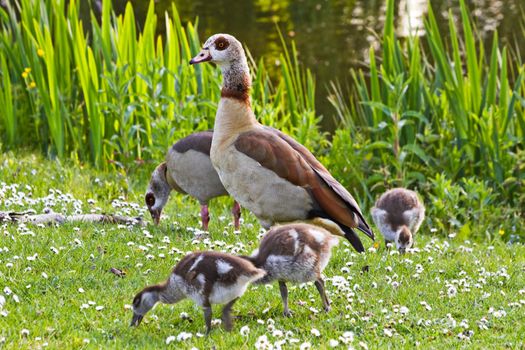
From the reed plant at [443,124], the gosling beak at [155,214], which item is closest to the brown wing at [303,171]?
the gosling beak at [155,214]

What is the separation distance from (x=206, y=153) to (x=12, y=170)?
3.09 m

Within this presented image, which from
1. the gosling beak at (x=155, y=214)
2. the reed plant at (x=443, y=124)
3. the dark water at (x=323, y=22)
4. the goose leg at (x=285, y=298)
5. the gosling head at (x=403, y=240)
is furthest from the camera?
the dark water at (x=323, y=22)

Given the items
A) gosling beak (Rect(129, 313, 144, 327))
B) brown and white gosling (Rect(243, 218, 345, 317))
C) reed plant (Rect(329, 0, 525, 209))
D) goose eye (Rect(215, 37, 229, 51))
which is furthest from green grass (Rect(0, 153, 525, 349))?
goose eye (Rect(215, 37, 229, 51))

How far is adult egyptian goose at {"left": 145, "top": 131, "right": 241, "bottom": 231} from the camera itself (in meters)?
8.88

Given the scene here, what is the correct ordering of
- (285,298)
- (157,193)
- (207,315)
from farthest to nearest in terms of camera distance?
(157,193), (285,298), (207,315)

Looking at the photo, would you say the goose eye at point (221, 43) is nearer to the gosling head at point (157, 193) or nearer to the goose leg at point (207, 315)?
the gosling head at point (157, 193)

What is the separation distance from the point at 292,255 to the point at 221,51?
3.00 meters

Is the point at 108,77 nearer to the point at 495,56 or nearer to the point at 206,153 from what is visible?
the point at 206,153

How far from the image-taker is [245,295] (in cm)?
693

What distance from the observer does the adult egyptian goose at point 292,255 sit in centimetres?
613

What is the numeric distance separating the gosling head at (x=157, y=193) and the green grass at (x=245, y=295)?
18 cm

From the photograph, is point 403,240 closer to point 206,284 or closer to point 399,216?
point 399,216

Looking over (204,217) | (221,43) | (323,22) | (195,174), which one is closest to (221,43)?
(221,43)

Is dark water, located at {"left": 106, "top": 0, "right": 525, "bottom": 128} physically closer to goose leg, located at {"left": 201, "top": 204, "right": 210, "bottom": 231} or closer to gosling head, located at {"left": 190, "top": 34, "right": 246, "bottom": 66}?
goose leg, located at {"left": 201, "top": 204, "right": 210, "bottom": 231}
